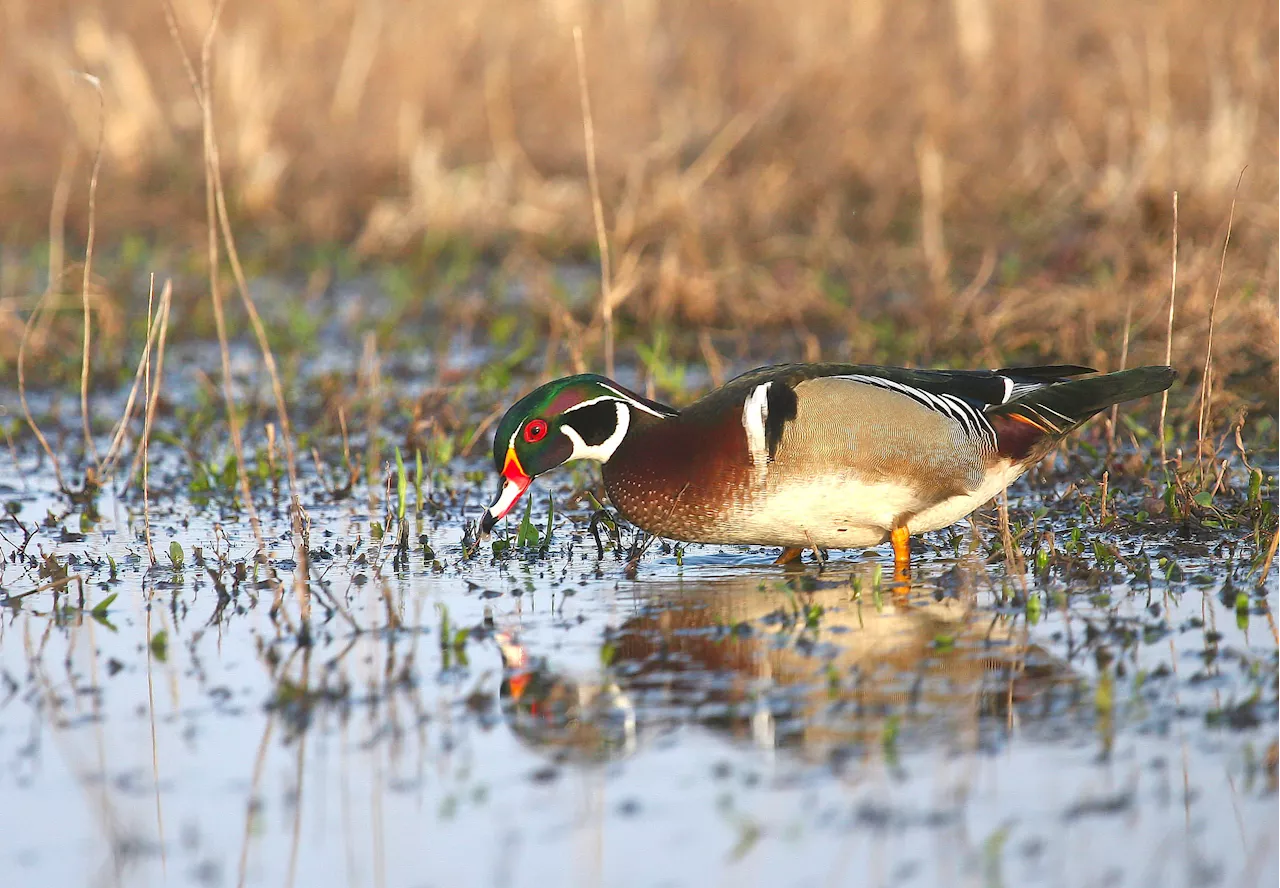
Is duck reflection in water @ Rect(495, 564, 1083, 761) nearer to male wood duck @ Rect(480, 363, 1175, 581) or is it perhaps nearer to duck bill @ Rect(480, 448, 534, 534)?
male wood duck @ Rect(480, 363, 1175, 581)

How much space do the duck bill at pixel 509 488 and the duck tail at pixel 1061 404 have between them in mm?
1399

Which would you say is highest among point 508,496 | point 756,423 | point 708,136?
point 708,136

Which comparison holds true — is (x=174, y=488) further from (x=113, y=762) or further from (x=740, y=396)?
(x=113, y=762)

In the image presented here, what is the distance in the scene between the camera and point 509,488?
202 inches

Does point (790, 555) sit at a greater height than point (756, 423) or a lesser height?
lesser

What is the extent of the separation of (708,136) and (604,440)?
7.36 metres

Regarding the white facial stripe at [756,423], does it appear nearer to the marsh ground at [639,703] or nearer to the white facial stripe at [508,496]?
the marsh ground at [639,703]

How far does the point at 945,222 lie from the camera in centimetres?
1103

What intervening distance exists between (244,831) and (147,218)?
30.6 feet

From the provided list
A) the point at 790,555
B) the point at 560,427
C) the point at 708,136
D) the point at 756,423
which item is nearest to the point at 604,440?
the point at 560,427

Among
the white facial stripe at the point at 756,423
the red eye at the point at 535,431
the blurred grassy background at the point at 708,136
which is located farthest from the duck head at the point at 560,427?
the blurred grassy background at the point at 708,136

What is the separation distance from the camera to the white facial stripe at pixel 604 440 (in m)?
5.10

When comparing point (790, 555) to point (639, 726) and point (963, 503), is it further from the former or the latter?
point (639, 726)

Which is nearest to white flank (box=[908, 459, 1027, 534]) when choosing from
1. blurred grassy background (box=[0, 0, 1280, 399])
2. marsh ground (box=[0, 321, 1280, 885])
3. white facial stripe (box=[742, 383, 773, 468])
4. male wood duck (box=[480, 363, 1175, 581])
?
male wood duck (box=[480, 363, 1175, 581])
